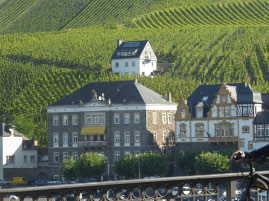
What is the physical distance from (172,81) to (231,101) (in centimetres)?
3125

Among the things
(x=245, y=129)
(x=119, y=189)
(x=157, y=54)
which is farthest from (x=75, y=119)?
(x=119, y=189)

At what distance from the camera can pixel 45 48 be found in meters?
146

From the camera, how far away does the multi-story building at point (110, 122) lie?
276 ft

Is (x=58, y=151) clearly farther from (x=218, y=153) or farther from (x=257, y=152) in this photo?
(x=257, y=152)

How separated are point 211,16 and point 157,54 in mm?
43801

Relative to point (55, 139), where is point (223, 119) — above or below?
above

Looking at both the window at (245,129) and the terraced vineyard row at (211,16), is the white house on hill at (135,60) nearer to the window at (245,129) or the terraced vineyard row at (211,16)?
the terraced vineyard row at (211,16)

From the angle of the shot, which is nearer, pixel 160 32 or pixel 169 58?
pixel 169 58

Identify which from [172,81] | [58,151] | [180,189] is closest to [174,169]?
[58,151]

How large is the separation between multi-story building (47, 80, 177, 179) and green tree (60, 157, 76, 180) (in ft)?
15.2

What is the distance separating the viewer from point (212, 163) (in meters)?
72.0

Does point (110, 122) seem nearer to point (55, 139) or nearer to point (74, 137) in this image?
point (74, 137)

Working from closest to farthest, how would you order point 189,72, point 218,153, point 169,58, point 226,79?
point 218,153
point 226,79
point 189,72
point 169,58

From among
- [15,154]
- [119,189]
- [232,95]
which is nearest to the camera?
[119,189]
